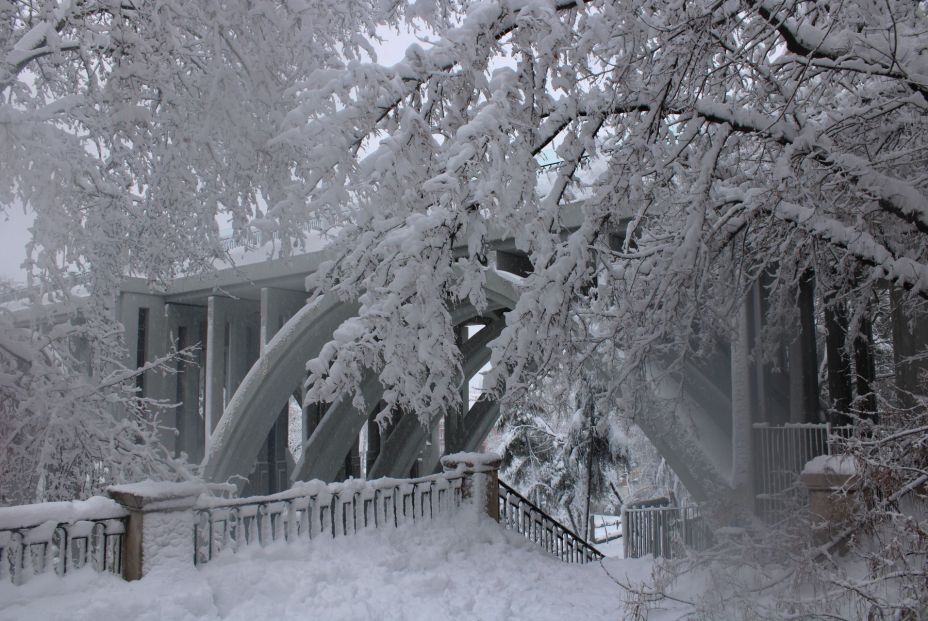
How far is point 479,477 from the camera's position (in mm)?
8977

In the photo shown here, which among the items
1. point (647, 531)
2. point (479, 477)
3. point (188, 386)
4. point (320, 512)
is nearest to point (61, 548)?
point (320, 512)

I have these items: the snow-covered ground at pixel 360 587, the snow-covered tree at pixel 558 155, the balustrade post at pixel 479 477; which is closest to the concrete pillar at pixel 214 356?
the balustrade post at pixel 479 477

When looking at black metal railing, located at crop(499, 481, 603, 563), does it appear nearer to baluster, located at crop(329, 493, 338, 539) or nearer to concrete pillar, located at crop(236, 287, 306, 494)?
baluster, located at crop(329, 493, 338, 539)

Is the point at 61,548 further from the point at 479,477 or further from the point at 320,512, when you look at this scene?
the point at 479,477

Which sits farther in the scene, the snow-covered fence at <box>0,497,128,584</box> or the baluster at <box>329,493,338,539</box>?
the baluster at <box>329,493,338,539</box>

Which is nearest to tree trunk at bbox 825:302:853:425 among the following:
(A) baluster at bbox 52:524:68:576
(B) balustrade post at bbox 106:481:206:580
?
(B) balustrade post at bbox 106:481:206:580

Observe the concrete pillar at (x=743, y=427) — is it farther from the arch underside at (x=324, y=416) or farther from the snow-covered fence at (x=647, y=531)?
the snow-covered fence at (x=647, y=531)

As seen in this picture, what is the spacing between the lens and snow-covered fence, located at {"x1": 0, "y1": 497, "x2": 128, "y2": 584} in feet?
16.9

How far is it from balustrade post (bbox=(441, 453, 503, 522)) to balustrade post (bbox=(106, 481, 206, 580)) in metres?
3.62

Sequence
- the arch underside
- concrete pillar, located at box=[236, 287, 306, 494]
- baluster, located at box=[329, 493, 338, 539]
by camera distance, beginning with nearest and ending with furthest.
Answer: baluster, located at box=[329, 493, 338, 539] < the arch underside < concrete pillar, located at box=[236, 287, 306, 494]

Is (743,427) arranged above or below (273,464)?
above

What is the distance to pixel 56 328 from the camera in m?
6.31

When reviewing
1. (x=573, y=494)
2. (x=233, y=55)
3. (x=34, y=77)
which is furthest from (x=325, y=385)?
(x=573, y=494)

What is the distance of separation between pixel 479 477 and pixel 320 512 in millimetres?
2338
